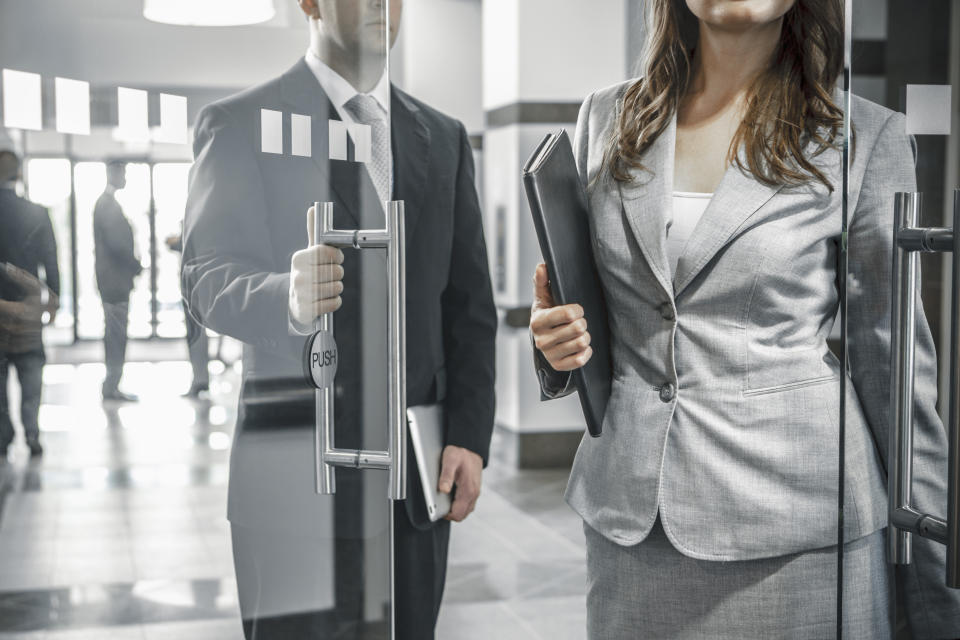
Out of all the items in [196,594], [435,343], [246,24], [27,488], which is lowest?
[196,594]

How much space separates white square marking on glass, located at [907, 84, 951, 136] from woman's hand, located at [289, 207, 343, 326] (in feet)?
2.85

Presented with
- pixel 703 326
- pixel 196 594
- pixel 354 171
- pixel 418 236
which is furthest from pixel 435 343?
pixel 196 594

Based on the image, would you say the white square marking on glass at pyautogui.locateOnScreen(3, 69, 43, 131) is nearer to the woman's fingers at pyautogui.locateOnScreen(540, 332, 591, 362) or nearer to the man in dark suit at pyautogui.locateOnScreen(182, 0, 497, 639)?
the man in dark suit at pyautogui.locateOnScreen(182, 0, 497, 639)

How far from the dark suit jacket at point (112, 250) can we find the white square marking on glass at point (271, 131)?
220 millimetres

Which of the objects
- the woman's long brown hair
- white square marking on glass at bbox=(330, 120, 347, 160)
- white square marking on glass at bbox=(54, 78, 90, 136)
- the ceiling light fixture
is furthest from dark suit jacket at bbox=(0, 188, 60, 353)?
the woman's long brown hair

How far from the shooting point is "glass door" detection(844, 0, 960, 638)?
139cm

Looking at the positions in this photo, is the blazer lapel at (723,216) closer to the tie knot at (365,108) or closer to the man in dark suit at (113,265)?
the tie knot at (365,108)

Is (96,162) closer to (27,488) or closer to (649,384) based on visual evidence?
(27,488)

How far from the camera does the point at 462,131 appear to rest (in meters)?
1.70

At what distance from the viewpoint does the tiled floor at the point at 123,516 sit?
1187 mm

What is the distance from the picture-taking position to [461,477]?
1672 mm

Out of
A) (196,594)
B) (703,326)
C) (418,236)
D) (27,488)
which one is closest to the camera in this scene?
(27,488)

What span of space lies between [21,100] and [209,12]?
0.27m

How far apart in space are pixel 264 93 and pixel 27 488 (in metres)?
0.60
